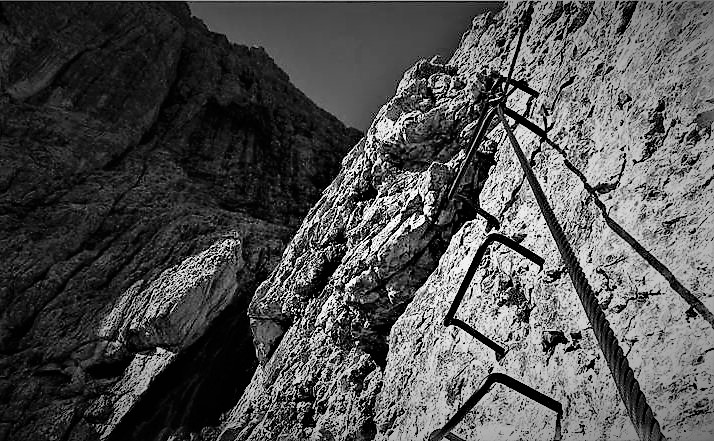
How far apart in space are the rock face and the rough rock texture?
4683mm

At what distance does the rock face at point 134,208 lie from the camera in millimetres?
14500

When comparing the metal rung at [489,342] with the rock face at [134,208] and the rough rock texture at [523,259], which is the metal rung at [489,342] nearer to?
the rough rock texture at [523,259]

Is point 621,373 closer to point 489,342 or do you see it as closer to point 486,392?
point 486,392

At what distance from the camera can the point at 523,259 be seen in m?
5.77

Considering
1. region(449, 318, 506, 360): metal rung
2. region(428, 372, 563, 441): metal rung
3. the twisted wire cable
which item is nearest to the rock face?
region(449, 318, 506, 360): metal rung

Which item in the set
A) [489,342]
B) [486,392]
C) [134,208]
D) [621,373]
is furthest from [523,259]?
[134,208]

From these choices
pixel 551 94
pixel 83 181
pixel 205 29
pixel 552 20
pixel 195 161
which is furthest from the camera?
pixel 205 29

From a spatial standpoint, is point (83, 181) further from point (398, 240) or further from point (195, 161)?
point (398, 240)

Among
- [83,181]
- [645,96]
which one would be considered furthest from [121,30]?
[645,96]

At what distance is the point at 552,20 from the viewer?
339 inches

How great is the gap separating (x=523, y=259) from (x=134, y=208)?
68.0 ft

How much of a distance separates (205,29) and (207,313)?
108 ft

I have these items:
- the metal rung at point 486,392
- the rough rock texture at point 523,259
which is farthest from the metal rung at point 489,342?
the metal rung at point 486,392

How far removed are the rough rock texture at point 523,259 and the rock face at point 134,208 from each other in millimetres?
4683
